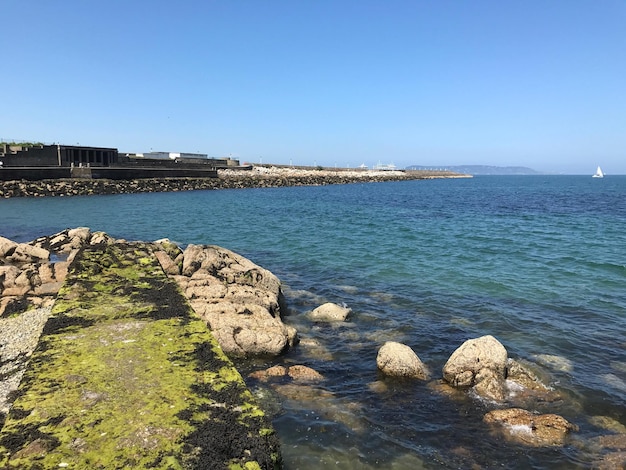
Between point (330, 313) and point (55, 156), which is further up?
point (55, 156)

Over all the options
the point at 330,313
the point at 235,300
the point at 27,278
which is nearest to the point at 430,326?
the point at 330,313

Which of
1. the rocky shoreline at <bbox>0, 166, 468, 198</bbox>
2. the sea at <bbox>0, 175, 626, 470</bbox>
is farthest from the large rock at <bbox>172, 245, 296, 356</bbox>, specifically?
the rocky shoreline at <bbox>0, 166, 468, 198</bbox>

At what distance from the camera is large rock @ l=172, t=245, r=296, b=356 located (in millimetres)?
8930

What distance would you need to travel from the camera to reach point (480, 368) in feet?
26.3

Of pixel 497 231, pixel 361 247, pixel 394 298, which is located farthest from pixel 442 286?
pixel 497 231

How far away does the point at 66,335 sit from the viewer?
4906 millimetres

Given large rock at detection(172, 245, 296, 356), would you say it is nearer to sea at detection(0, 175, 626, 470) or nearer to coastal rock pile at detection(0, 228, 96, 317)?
sea at detection(0, 175, 626, 470)

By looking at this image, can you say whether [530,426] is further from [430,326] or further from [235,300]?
[235,300]

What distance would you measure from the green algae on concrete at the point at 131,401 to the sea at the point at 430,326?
2410mm

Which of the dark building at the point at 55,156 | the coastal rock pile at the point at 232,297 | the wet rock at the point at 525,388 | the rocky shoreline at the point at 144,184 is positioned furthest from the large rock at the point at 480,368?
the dark building at the point at 55,156

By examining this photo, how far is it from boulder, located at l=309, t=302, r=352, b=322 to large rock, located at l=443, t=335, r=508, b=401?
3698 millimetres

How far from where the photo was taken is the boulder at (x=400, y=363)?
8227mm

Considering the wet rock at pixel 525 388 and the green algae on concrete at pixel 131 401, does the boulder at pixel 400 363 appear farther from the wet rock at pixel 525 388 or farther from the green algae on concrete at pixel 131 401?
the green algae on concrete at pixel 131 401

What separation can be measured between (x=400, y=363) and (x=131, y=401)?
5.73m
